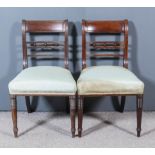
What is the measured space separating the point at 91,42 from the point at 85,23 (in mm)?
124

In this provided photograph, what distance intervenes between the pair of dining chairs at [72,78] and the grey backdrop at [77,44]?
3.0 inches

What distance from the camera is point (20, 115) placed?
2281 mm

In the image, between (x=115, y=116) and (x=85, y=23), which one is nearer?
(x=85, y=23)

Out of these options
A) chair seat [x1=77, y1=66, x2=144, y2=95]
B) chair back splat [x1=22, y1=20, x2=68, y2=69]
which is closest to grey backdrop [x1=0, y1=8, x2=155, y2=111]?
chair back splat [x1=22, y1=20, x2=68, y2=69]

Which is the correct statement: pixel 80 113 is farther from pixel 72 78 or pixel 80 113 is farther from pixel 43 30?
pixel 43 30

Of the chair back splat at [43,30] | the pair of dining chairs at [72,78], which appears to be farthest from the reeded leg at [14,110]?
the chair back splat at [43,30]

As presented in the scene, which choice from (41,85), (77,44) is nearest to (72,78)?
(41,85)

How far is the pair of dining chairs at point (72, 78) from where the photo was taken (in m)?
1.86

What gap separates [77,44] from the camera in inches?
87.3

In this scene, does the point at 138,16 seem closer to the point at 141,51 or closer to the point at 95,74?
the point at 141,51

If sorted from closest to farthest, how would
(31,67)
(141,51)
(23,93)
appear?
(23,93) < (31,67) < (141,51)

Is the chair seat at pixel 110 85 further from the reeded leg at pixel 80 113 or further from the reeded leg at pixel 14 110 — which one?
the reeded leg at pixel 14 110

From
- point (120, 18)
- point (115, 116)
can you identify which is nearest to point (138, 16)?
point (120, 18)

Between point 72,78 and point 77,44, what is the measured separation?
342 mm
